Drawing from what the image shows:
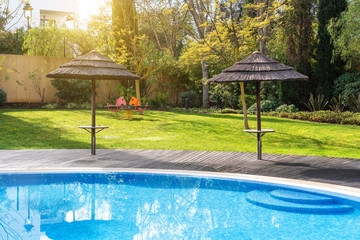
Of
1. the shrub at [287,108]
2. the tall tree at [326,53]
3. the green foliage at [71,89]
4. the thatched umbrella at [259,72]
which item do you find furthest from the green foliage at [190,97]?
the thatched umbrella at [259,72]

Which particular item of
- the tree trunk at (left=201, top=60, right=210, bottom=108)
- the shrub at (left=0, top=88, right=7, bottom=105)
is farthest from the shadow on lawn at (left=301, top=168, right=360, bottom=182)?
the tree trunk at (left=201, top=60, right=210, bottom=108)

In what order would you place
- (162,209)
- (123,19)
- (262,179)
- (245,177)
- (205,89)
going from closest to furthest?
(162,209) < (262,179) < (245,177) < (123,19) < (205,89)

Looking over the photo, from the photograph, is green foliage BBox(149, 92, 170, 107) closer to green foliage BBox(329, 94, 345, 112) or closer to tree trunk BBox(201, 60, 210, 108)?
tree trunk BBox(201, 60, 210, 108)

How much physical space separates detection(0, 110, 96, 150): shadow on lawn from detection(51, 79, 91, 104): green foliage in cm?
457

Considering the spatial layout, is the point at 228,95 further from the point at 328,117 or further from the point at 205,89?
the point at 328,117

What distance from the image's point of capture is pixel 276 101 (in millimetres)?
Answer: 20828

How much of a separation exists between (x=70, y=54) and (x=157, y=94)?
6.84 metres

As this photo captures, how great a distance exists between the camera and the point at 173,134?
13.6m

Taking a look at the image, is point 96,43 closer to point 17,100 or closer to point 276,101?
point 17,100

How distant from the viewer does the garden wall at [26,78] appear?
1947cm

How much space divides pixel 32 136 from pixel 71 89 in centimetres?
753

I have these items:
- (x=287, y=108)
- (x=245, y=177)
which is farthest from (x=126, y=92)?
(x=245, y=177)

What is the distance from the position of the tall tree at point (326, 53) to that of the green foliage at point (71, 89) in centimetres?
1157

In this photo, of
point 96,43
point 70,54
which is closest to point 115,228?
point 96,43
